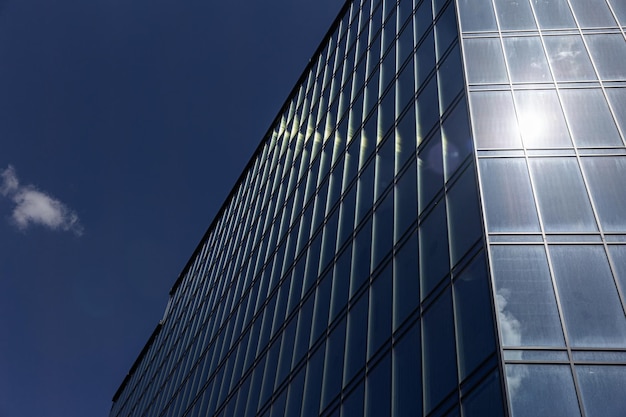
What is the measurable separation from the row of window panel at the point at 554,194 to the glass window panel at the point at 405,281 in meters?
3.23

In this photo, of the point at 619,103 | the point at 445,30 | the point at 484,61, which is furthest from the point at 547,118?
the point at 445,30

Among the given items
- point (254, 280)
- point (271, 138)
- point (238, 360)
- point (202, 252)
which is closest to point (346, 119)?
point (254, 280)

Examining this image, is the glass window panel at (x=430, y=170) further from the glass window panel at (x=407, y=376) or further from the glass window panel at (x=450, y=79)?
the glass window panel at (x=407, y=376)

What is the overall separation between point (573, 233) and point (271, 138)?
3628cm

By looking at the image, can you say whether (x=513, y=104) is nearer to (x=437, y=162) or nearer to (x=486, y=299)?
(x=437, y=162)

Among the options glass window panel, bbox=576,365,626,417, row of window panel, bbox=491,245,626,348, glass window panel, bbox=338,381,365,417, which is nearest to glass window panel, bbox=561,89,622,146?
row of window panel, bbox=491,245,626,348

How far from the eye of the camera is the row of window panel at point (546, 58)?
2312 cm

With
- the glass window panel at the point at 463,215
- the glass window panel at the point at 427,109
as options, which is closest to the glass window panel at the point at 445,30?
the glass window panel at the point at 427,109

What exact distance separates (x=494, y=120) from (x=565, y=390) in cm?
953

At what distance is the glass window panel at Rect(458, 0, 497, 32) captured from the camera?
25500 millimetres

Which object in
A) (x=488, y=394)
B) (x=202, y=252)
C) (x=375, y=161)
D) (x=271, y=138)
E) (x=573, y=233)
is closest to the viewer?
(x=488, y=394)

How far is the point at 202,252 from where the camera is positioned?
59.2 metres

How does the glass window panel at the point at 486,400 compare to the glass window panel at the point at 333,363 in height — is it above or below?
below

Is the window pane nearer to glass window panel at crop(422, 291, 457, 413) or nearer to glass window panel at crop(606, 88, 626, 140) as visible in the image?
glass window panel at crop(422, 291, 457, 413)
